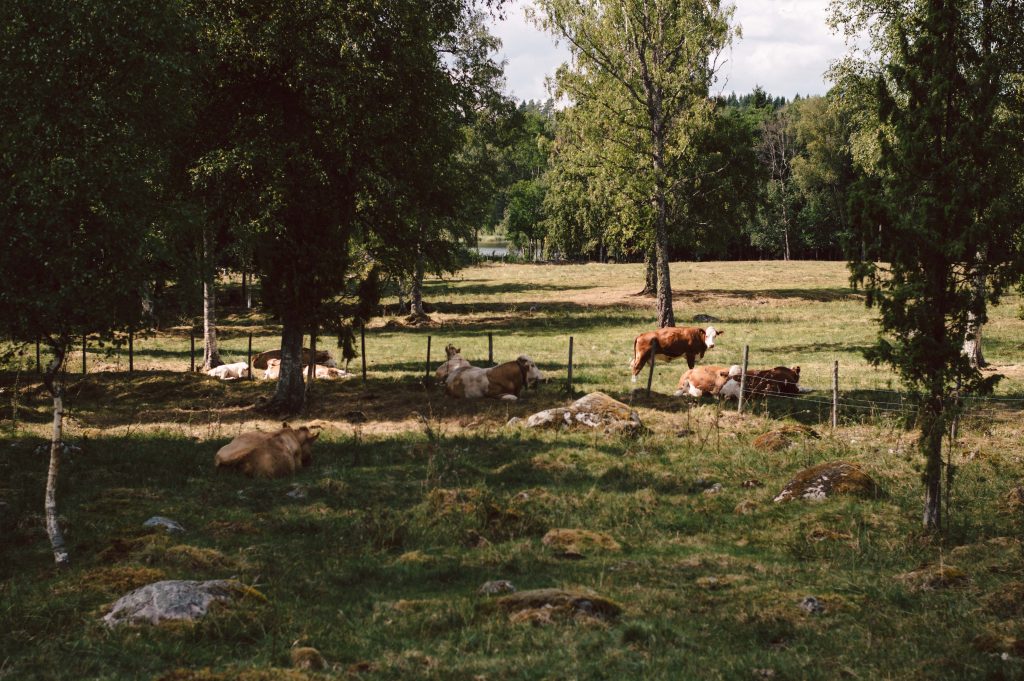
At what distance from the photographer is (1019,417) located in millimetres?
19312

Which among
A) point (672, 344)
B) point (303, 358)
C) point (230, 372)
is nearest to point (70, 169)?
point (230, 372)

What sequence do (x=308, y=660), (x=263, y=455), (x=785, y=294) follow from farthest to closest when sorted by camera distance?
(x=785, y=294), (x=263, y=455), (x=308, y=660)

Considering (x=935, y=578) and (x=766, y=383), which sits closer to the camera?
(x=935, y=578)

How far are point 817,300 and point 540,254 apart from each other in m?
89.2

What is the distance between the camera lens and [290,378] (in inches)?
884

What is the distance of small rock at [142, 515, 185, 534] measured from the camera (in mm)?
11820

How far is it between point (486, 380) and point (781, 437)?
8.56m

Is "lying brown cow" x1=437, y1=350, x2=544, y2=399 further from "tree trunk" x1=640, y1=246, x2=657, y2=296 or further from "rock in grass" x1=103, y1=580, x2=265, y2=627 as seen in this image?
"tree trunk" x1=640, y1=246, x2=657, y2=296

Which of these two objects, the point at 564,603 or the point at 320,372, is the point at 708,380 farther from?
the point at 564,603

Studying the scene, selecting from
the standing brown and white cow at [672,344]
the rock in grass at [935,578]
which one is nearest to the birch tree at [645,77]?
the standing brown and white cow at [672,344]

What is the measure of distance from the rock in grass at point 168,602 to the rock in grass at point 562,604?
2764mm

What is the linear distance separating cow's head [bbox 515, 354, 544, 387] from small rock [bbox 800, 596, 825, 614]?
1511cm

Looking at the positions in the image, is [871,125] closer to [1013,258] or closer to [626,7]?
[626,7]

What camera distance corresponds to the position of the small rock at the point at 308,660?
7219 millimetres
